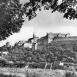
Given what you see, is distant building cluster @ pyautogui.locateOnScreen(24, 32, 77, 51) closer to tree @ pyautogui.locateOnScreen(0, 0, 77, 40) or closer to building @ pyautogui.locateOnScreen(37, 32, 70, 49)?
building @ pyautogui.locateOnScreen(37, 32, 70, 49)

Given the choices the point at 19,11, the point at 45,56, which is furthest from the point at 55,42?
the point at 19,11

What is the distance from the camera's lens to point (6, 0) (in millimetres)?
11281

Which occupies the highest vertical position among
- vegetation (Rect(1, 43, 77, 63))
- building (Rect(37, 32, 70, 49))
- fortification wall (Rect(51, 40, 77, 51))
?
building (Rect(37, 32, 70, 49))

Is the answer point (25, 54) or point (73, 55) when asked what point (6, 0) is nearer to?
point (73, 55)

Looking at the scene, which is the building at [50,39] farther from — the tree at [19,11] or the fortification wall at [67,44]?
the tree at [19,11]

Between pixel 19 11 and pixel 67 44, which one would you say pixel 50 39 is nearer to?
pixel 67 44

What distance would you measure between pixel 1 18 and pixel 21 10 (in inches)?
54.1

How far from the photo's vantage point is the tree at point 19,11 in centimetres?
935

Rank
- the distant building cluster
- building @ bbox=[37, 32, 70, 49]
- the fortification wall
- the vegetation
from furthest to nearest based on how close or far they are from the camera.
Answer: building @ bbox=[37, 32, 70, 49]
the distant building cluster
the fortification wall
the vegetation

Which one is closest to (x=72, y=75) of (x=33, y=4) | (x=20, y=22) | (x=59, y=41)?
(x=20, y=22)

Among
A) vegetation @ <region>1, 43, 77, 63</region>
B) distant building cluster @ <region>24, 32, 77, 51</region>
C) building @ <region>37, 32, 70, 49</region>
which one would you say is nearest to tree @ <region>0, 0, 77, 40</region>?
vegetation @ <region>1, 43, 77, 63</region>

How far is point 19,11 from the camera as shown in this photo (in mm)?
13227

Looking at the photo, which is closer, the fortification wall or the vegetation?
the vegetation

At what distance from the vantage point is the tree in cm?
935
